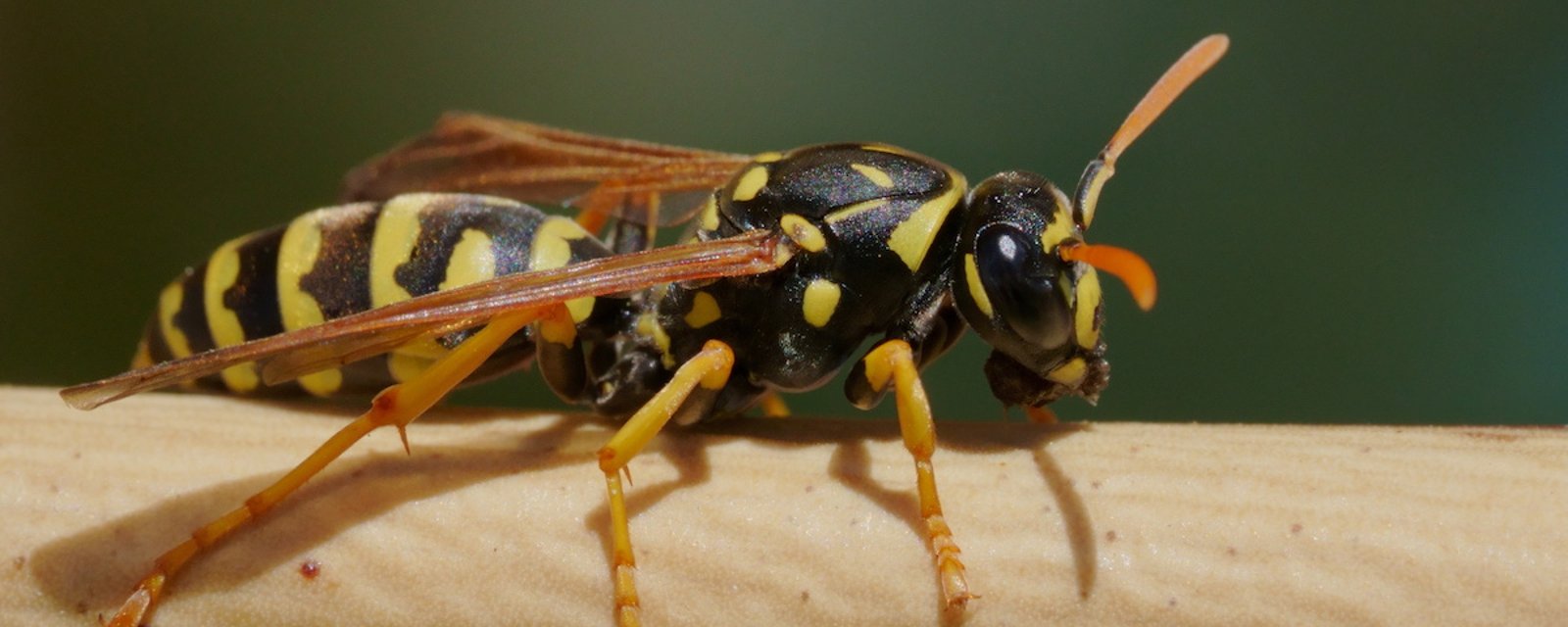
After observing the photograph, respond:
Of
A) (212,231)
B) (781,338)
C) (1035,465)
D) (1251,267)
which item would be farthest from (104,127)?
(1035,465)

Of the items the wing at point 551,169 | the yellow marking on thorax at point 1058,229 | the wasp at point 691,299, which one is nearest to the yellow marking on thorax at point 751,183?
the wasp at point 691,299

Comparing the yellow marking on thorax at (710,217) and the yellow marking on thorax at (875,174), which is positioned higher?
the yellow marking on thorax at (875,174)

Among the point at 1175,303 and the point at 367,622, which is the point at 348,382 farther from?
the point at 1175,303

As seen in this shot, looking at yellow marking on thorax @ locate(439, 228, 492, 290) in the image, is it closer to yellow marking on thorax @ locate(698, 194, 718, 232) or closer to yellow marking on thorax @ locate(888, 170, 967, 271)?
yellow marking on thorax @ locate(698, 194, 718, 232)

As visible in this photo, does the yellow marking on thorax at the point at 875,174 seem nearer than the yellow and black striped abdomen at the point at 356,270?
Yes

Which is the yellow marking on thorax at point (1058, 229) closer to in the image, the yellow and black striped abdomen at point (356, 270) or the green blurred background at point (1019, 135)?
the yellow and black striped abdomen at point (356, 270)

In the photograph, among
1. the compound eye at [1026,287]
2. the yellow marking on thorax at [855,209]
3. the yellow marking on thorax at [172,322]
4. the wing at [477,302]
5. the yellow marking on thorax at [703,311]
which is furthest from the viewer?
the yellow marking on thorax at [172,322]

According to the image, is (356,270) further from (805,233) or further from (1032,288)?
(1032,288)

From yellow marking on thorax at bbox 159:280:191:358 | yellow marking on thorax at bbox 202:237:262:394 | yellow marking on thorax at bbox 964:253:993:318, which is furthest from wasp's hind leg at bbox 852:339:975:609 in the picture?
yellow marking on thorax at bbox 159:280:191:358
